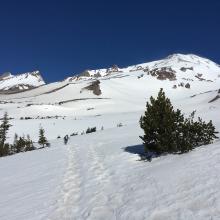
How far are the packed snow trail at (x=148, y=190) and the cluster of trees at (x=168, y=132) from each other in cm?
84

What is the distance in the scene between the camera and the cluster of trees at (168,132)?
750 inches

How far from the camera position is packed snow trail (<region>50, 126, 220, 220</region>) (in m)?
10.6

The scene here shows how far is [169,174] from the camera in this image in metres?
14.4

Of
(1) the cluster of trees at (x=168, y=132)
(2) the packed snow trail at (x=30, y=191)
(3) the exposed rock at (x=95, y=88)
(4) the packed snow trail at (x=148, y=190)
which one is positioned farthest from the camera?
(3) the exposed rock at (x=95, y=88)

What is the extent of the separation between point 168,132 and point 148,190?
258 inches

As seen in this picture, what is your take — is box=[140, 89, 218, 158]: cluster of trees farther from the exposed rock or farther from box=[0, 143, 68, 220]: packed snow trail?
the exposed rock

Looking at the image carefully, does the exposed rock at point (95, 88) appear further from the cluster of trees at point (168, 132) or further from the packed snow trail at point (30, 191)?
the cluster of trees at point (168, 132)

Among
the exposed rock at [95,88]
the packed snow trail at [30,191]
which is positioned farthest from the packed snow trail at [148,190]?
the exposed rock at [95,88]

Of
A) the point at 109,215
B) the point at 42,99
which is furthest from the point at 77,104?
the point at 109,215

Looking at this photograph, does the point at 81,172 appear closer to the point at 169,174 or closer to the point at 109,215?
the point at 169,174

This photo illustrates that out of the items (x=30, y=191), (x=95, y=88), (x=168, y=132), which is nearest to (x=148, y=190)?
(x=30, y=191)

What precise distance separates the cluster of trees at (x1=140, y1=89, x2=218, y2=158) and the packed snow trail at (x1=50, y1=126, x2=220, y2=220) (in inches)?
33.0

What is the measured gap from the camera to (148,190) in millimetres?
12945

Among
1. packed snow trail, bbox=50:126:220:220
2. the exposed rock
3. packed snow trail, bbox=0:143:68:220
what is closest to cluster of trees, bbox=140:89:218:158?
packed snow trail, bbox=50:126:220:220
